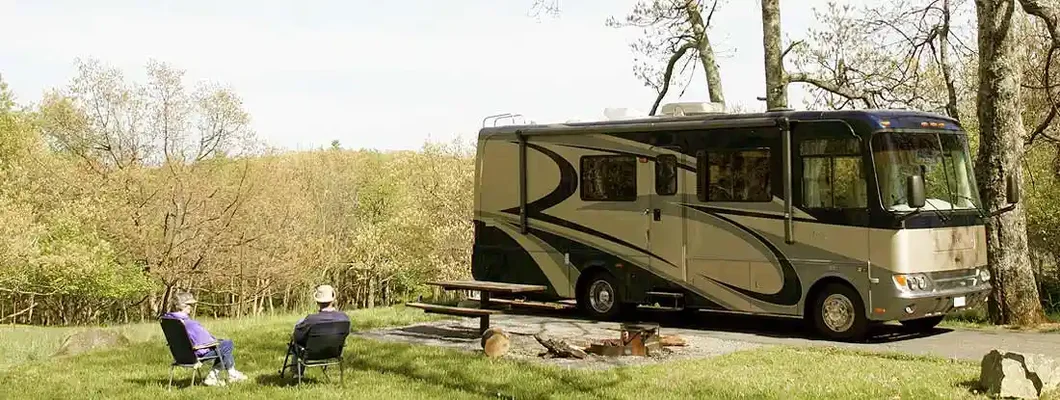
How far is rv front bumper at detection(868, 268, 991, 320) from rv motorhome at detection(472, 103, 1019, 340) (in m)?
0.02

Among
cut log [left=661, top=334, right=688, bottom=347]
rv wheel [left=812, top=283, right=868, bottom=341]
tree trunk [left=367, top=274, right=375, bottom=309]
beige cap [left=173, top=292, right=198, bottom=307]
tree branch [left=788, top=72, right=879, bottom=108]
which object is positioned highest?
tree branch [left=788, top=72, right=879, bottom=108]

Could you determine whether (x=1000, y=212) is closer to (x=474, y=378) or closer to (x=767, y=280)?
(x=767, y=280)

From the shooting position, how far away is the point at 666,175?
14.2 m

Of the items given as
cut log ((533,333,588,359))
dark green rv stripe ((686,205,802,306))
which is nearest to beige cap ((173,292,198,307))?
cut log ((533,333,588,359))

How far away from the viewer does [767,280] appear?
43.7ft

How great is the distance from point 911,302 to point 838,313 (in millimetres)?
958

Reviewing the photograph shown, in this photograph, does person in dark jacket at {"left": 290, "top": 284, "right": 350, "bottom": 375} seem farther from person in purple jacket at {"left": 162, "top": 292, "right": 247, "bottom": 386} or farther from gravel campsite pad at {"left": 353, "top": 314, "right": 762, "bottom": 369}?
gravel campsite pad at {"left": 353, "top": 314, "right": 762, "bottom": 369}

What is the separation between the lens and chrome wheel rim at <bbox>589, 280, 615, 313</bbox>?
15.0m

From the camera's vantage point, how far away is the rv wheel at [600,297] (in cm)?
1493

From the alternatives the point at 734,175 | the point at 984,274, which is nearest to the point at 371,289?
the point at 734,175

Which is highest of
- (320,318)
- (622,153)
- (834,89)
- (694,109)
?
(834,89)

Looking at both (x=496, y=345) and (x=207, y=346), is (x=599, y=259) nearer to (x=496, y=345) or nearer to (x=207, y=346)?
(x=496, y=345)

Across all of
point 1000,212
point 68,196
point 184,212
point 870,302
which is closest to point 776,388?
point 870,302

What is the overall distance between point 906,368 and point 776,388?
1.75 m
